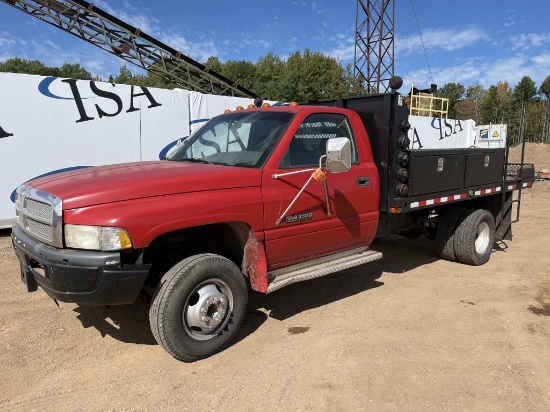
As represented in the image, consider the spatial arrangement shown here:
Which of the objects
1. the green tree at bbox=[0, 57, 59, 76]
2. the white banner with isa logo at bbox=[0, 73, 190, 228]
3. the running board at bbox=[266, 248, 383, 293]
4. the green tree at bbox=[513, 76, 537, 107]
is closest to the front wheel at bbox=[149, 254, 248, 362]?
the running board at bbox=[266, 248, 383, 293]

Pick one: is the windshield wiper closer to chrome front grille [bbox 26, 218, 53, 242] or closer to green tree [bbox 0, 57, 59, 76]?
chrome front grille [bbox 26, 218, 53, 242]

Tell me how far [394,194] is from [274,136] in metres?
1.64

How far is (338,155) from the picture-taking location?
136 inches

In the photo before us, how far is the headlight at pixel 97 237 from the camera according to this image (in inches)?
116

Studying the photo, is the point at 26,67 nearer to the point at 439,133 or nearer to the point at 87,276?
the point at 439,133

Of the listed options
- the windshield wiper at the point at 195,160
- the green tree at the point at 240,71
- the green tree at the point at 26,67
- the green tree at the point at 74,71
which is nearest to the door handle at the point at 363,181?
the windshield wiper at the point at 195,160

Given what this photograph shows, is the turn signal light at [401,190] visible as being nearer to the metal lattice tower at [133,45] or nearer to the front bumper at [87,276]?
the front bumper at [87,276]

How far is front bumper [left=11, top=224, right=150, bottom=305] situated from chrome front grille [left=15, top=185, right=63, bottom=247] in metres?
0.09

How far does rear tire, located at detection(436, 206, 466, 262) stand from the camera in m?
6.22

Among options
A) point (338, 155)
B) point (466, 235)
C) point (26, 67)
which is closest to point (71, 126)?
point (338, 155)

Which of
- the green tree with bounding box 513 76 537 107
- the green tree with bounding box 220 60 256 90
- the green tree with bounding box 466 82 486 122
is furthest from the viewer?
the green tree with bounding box 466 82 486 122

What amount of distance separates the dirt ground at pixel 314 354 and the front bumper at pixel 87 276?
0.67m

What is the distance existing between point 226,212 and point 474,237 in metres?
4.19

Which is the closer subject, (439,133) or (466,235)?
(466,235)
